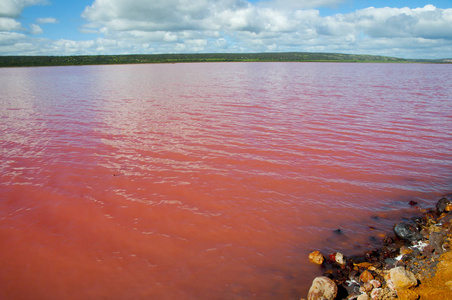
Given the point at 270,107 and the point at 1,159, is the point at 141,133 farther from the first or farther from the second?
the point at 270,107

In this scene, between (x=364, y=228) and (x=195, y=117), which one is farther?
(x=195, y=117)

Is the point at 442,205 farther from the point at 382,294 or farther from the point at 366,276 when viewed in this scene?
the point at 382,294

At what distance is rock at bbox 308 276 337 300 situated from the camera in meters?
4.29

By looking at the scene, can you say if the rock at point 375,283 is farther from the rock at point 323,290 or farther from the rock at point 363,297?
the rock at point 323,290

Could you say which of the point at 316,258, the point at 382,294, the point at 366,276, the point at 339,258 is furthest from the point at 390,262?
the point at 316,258

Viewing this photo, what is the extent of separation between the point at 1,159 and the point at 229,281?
32.9 feet

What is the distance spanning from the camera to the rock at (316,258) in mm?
5199

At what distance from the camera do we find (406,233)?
5.77 metres

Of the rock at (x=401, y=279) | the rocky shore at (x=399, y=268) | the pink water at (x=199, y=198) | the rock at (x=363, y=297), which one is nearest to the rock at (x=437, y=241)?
the rocky shore at (x=399, y=268)

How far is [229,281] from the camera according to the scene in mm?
4879

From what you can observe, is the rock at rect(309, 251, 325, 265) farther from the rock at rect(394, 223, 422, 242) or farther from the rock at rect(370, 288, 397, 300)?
the rock at rect(394, 223, 422, 242)

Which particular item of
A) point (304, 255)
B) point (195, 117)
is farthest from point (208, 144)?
point (304, 255)

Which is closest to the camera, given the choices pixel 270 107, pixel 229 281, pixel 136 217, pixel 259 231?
pixel 229 281

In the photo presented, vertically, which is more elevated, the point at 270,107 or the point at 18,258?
the point at 270,107
